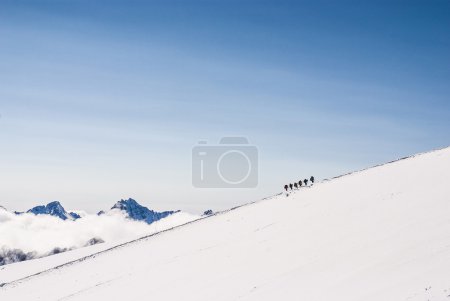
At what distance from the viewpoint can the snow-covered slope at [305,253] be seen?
21.5 m

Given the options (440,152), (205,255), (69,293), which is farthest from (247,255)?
(440,152)

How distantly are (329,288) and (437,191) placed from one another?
65.9 ft

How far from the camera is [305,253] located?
2975 centimetres

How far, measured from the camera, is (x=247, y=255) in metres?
33.9

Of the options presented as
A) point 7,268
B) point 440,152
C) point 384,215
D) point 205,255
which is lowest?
point 7,268

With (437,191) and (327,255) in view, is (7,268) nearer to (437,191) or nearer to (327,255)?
(327,255)

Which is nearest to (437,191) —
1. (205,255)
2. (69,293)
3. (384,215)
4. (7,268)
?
(384,215)

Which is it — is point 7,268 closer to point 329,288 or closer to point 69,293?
point 69,293

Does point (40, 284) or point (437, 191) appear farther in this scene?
point (40, 284)

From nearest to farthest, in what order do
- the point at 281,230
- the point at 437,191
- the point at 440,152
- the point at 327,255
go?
the point at 327,255
the point at 437,191
the point at 281,230
the point at 440,152

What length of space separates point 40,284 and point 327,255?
33911 mm

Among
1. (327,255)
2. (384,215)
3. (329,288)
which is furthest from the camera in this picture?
(384,215)

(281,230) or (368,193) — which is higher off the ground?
(368,193)

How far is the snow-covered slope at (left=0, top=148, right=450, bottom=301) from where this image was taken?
848 inches
